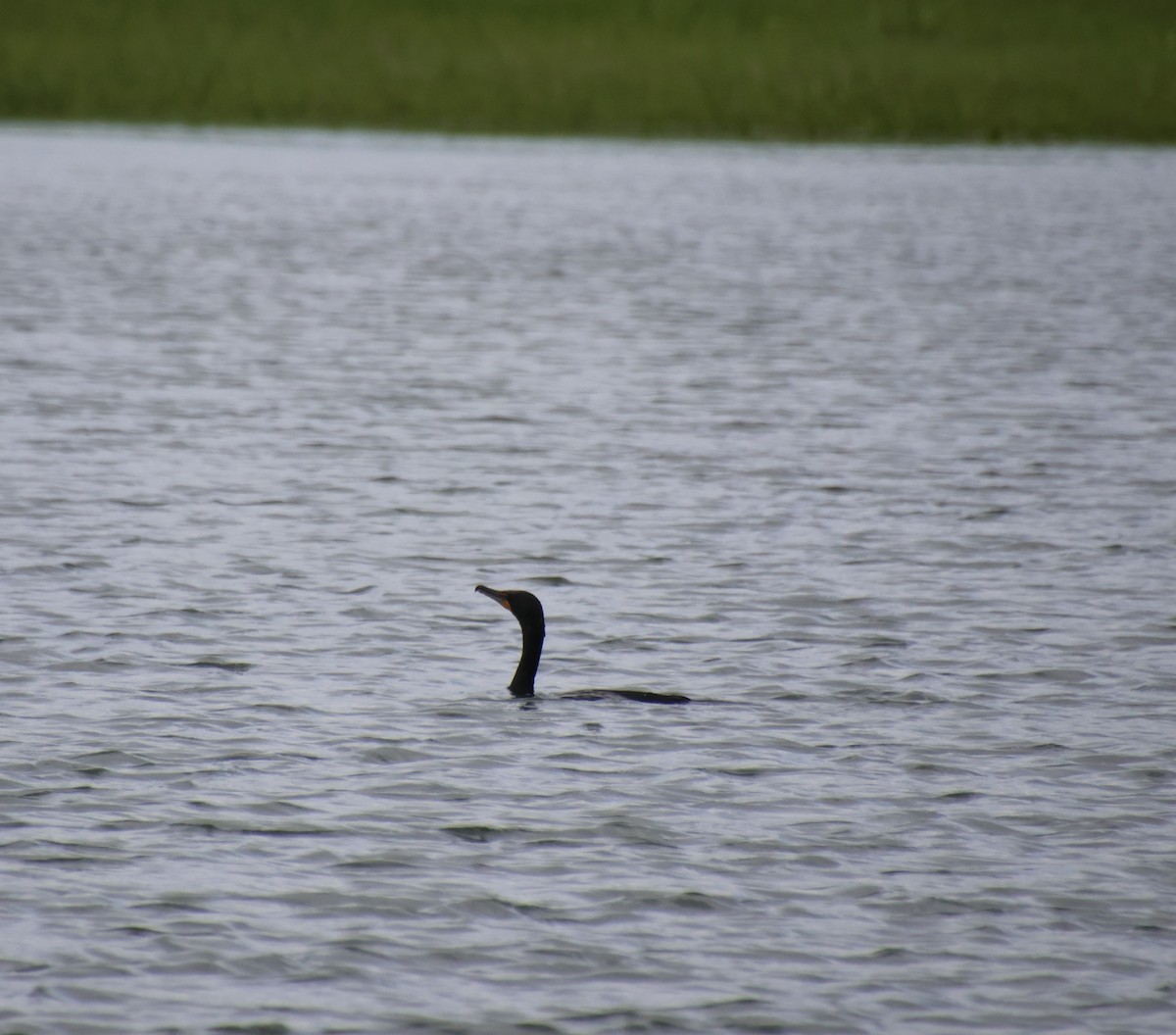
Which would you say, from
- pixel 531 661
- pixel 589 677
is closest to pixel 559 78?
pixel 589 677

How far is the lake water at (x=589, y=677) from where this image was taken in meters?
8.70

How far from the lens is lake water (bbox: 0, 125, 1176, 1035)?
8703 millimetres

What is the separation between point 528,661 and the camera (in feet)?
40.8

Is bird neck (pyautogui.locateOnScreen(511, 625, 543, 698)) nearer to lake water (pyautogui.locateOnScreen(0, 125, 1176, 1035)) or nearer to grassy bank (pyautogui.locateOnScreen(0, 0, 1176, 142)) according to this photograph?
lake water (pyautogui.locateOnScreen(0, 125, 1176, 1035))

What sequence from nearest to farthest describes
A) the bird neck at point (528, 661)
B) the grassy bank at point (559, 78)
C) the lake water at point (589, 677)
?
1. the lake water at point (589, 677)
2. the bird neck at point (528, 661)
3. the grassy bank at point (559, 78)

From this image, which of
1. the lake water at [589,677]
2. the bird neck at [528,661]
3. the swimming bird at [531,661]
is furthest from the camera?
the bird neck at [528,661]

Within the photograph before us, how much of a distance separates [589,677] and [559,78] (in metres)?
63.4

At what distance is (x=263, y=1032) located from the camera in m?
7.98

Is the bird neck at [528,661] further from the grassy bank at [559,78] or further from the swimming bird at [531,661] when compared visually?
the grassy bank at [559,78]

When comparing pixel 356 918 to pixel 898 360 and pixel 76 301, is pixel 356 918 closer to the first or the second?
pixel 898 360

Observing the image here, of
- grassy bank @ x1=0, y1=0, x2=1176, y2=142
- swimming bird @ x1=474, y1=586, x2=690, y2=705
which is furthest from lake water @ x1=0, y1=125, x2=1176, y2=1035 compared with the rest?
grassy bank @ x1=0, y1=0, x2=1176, y2=142

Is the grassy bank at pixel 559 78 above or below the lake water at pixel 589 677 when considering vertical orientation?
above

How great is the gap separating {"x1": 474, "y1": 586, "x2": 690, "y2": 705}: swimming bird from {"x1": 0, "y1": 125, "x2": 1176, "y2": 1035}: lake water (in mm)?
181

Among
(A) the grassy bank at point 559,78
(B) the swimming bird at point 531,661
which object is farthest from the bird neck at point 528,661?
(A) the grassy bank at point 559,78
